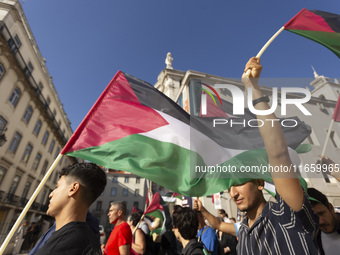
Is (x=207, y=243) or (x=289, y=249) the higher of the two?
(x=289, y=249)

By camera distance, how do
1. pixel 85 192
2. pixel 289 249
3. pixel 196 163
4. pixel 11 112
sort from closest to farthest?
1. pixel 289 249
2. pixel 85 192
3. pixel 196 163
4. pixel 11 112

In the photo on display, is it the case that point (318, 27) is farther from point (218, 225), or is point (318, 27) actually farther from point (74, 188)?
point (74, 188)

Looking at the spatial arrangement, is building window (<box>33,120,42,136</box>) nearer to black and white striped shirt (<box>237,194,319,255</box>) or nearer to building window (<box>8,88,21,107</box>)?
building window (<box>8,88,21,107</box>)

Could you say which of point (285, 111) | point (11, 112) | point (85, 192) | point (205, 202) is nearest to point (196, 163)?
point (285, 111)

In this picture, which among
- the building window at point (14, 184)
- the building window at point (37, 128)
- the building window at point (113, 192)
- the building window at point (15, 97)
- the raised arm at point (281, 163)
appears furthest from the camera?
the building window at point (113, 192)

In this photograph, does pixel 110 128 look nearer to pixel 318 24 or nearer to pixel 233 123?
pixel 233 123

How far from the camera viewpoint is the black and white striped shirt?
1.30 meters

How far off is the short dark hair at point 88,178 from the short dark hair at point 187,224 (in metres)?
1.35

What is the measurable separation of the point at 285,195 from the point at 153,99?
2.56 metres

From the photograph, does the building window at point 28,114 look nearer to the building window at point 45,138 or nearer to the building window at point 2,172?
the building window at point 45,138

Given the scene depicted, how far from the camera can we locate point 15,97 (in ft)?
64.9

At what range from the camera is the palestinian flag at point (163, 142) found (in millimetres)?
2729

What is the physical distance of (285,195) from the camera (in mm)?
1312

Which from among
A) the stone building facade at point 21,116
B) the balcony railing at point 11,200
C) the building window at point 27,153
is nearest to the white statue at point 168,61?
the stone building facade at point 21,116
